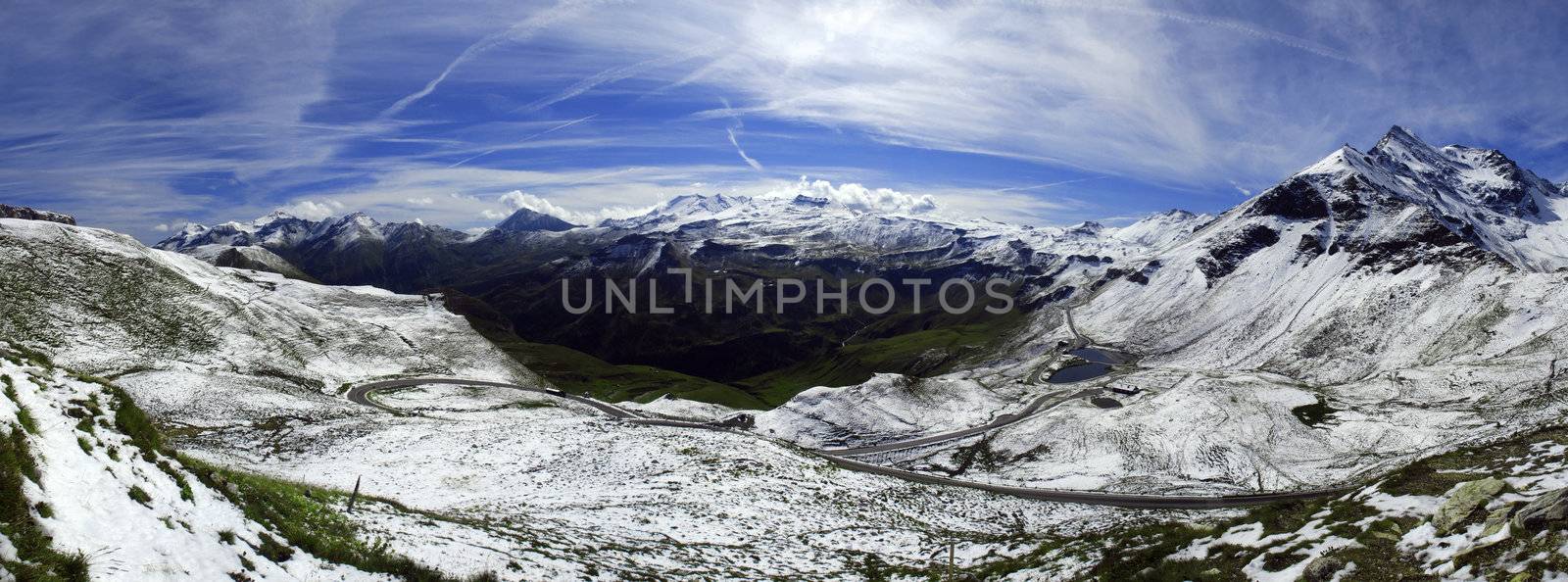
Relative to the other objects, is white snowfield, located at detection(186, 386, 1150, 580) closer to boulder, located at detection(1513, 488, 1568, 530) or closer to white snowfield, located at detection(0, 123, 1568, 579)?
white snowfield, located at detection(0, 123, 1568, 579)

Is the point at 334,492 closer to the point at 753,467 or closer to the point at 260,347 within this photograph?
the point at 753,467

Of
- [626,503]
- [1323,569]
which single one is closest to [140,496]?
[1323,569]

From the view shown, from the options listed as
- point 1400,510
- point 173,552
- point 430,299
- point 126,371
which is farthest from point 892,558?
point 430,299

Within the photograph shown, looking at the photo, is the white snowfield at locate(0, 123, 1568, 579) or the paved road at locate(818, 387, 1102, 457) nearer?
Result: the white snowfield at locate(0, 123, 1568, 579)

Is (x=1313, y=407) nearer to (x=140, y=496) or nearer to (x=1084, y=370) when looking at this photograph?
(x=1084, y=370)

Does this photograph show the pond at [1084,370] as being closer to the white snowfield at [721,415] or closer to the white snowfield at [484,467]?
the white snowfield at [721,415]

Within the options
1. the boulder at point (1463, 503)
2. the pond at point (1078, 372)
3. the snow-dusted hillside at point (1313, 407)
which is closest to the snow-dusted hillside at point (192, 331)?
the snow-dusted hillside at point (1313, 407)

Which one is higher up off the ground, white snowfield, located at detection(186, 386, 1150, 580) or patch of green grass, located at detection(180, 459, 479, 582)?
patch of green grass, located at detection(180, 459, 479, 582)

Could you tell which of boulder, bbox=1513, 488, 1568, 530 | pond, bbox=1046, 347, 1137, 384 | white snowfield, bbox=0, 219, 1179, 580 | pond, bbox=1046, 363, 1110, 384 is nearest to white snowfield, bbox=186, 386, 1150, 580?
white snowfield, bbox=0, 219, 1179, 580
